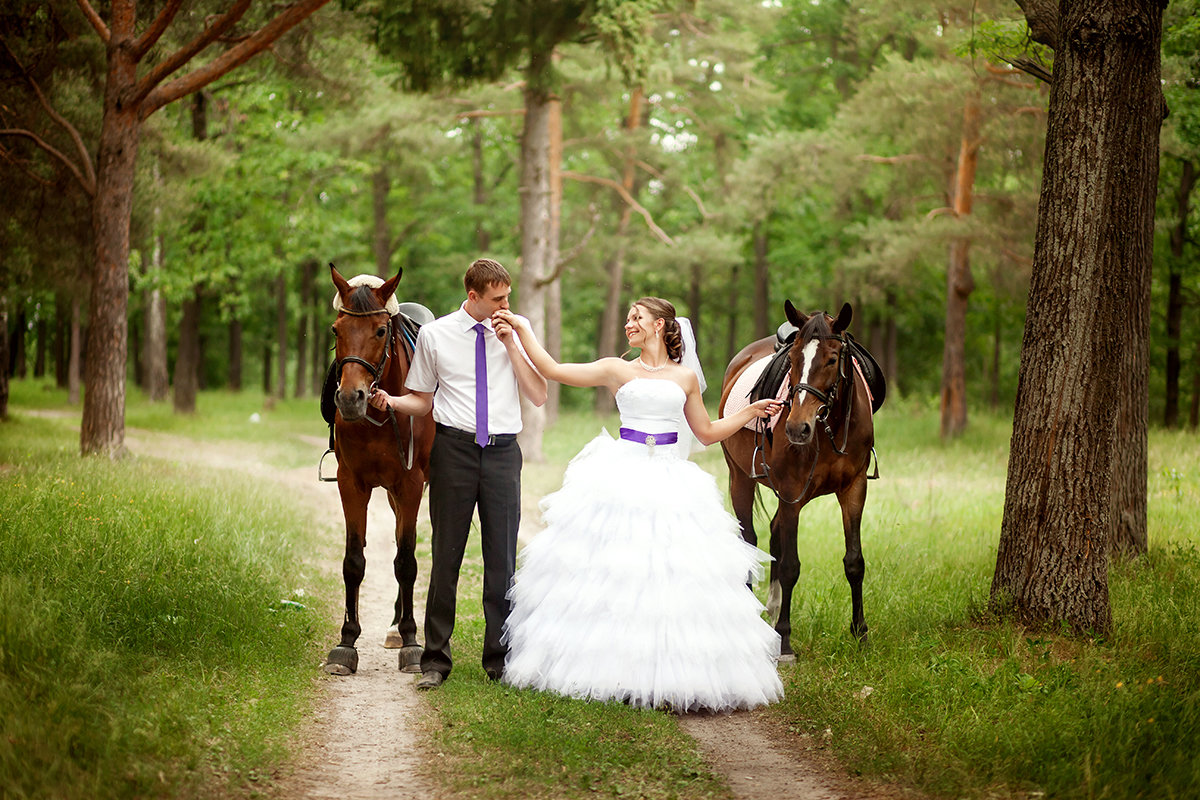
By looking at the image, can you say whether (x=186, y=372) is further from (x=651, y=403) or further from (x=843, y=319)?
(x=843, y=319)

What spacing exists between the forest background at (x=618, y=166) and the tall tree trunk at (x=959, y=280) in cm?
6

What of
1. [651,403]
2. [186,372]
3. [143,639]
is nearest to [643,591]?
[651,403]

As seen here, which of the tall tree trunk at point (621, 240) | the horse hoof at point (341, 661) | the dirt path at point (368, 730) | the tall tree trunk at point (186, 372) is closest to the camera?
the dirt path at point (368, 730)

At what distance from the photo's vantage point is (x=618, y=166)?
29.8 metres

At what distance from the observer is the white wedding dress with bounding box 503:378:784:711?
580 centimetres

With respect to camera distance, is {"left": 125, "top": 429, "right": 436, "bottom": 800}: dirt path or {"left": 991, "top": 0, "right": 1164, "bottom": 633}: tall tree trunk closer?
{"left": 125, "top": 429, "right": 436, "bottom": 800}: dirt path

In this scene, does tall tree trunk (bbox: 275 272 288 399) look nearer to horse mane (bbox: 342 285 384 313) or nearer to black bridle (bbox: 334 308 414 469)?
black bridle (bbox: 334 308 414 469)

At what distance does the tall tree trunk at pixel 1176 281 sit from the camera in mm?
22969

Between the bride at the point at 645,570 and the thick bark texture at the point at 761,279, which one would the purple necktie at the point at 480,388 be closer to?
the bride at the point at 645,570

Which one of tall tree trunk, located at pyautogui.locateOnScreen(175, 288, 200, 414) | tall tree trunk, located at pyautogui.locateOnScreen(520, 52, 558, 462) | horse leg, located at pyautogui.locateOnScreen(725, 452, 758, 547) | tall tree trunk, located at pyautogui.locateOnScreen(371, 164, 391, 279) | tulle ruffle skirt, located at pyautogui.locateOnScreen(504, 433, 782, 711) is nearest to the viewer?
tulle ruffle skirt, located at pyautogui.locateOnScreen(504, 433, 782, 711)

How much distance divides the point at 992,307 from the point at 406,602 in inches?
1153

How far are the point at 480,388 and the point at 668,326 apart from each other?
1.25 m

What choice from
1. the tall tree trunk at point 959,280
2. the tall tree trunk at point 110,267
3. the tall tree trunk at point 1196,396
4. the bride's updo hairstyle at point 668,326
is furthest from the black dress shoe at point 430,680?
the tall tree trunk at point 1196,396

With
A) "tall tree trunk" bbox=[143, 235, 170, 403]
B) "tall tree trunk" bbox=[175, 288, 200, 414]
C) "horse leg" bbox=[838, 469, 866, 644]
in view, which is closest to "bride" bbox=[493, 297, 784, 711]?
"horse leg" bbox=[838, 469, 866, 644]
